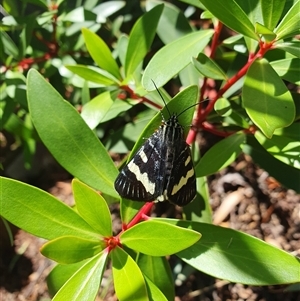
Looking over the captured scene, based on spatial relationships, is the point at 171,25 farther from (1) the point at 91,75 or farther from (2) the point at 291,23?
A: (2) the point at 291,23

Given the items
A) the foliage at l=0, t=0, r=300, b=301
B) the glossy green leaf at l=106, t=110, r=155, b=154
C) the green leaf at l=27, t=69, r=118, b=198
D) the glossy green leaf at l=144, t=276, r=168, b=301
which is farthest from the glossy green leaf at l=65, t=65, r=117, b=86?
the glossy green leaf at l=144, t=276, r=168, b=301

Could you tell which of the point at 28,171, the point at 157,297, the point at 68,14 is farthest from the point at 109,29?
the point at 157,297

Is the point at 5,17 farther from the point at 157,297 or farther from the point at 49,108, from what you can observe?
the point at 157,297

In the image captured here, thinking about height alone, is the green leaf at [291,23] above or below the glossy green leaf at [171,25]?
above

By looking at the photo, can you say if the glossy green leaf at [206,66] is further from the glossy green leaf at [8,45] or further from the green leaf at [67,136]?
the glossy green leaf at [8,45]

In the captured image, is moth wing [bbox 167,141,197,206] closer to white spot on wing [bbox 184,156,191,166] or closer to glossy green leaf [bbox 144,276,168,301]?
white spot on wing [bbox 184,156,191,166]

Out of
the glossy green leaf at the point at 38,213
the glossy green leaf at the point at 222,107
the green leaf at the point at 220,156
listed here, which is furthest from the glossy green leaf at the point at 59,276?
the glossy green leaf at the point at 222,107

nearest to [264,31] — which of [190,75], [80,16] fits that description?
[190,75]
